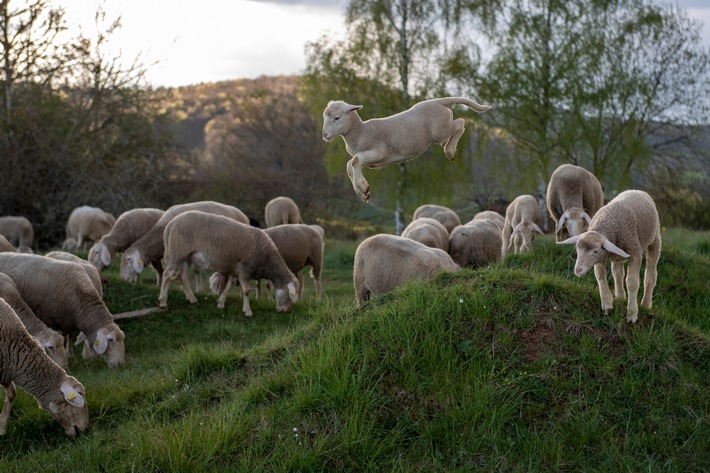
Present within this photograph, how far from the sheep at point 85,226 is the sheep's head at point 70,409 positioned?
1257 cm

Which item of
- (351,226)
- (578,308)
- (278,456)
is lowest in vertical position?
(351,226)

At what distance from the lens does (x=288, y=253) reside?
1304 cm

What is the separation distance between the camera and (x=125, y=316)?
11.2 metres

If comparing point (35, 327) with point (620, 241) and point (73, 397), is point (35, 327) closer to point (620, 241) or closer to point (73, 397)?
point (73, 397)

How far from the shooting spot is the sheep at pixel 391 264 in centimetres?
854

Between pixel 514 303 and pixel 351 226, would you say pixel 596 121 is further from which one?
pixel 514 303

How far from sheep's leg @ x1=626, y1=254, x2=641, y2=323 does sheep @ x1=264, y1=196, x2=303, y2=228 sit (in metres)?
13.0

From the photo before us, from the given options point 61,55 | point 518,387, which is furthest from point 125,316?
point 61,55

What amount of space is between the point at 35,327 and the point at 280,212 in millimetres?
10402

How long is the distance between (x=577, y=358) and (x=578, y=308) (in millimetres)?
659

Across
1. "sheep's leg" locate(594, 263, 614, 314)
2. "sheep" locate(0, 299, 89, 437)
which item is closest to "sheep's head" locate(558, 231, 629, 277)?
"sheep's leg" locate(594, 263, 614, 314)

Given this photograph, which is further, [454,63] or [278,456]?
[454,63]

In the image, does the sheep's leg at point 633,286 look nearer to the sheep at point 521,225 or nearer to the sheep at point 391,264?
the sheep at point 391,264

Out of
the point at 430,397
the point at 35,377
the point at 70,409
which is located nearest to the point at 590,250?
the point at 430,397
